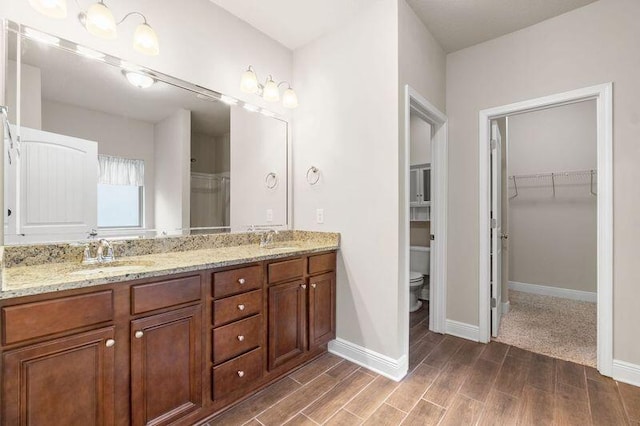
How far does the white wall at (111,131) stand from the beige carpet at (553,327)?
3.14m

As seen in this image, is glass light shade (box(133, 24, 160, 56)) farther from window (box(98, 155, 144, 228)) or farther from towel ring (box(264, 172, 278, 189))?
towel ring (box(264, 172, 278, 189))

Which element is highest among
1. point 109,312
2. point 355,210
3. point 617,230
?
point 355,210

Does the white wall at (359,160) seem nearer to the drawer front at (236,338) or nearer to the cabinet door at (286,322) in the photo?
the cabinet door at (286,322)

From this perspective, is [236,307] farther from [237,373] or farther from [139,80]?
Result: [139,80]

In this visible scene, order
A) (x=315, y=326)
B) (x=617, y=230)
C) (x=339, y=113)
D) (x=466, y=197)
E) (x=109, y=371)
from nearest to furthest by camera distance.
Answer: (x=109, y=371) → (x=617, y=230) → (x=315, y=326) → (x=339, y=113) → (x=466, y=197)

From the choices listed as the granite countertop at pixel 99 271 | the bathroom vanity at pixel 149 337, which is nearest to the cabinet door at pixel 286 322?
the bathroom vanity at pixel 149 337

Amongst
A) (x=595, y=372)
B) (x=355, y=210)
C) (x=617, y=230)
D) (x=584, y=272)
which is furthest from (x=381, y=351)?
(x=584, y=272)

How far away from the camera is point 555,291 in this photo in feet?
12.7

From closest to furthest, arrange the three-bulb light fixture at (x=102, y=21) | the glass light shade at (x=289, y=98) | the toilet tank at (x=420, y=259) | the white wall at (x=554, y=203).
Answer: the three-bulb light fixture at (x=102, y=21) < the glass light shade at (x=289, y=98) < the toilet tank at (x=420, y=259) < the white wall at (x=554, y=203)

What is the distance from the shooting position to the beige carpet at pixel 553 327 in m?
2.40

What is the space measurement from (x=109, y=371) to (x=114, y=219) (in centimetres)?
87

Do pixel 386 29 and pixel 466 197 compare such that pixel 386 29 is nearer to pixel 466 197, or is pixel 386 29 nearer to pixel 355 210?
pixel 355 210

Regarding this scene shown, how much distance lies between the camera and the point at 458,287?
2.73 meters

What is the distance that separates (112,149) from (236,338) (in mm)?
1336
